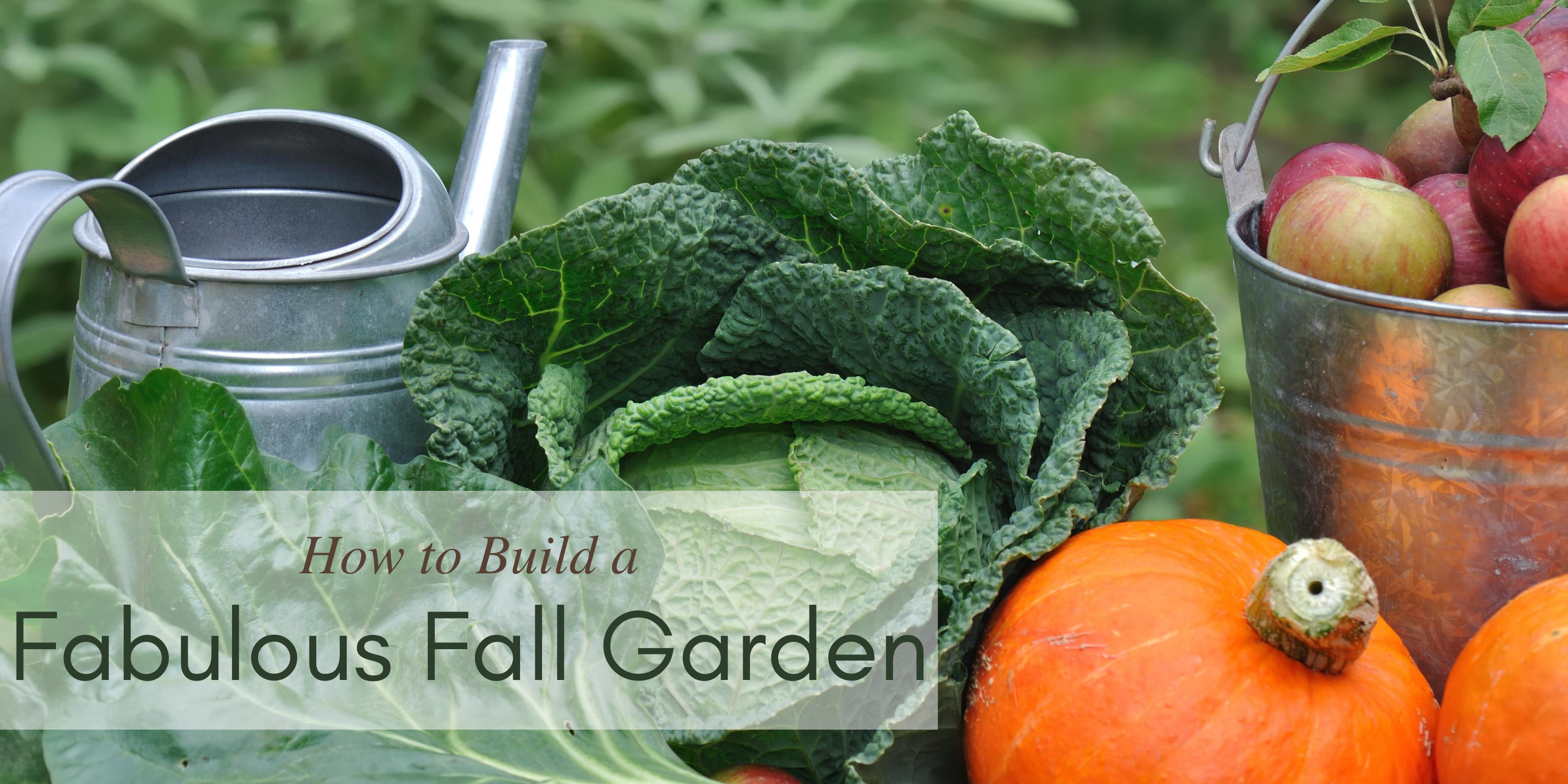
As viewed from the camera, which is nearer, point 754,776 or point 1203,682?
point 1203,682

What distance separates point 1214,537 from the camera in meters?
1.13

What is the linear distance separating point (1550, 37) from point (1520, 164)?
0.22 metres

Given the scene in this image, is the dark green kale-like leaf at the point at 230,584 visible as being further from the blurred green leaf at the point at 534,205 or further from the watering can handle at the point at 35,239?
the blurred green leaf at the point at 534,205

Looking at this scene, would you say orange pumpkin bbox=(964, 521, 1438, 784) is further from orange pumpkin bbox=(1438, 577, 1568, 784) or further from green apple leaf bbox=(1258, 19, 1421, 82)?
green apple leaf bbox=(1258, 19, 1421, 82)

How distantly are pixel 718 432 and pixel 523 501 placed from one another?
0.72 feet

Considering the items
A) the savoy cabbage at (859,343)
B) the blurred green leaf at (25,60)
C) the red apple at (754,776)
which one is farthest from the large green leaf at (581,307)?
the blurred green leaf at (25,60)

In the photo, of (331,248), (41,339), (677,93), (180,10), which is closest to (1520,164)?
(331,248)

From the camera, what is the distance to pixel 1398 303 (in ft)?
3.28

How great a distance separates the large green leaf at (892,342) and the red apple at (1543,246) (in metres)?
0.40

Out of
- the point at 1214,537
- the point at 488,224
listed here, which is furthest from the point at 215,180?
the point at 1214,537

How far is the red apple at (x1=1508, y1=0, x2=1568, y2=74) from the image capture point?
1137 mm

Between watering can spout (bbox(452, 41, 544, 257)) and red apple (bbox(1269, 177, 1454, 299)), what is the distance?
0.87m

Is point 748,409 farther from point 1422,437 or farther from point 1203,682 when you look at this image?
point 1422,437

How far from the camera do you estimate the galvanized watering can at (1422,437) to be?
0.99 metres
